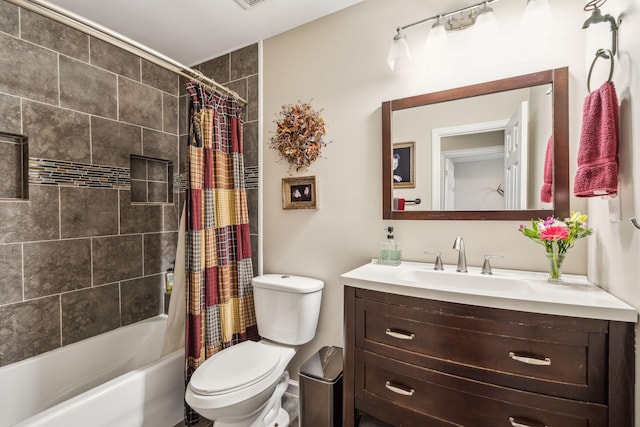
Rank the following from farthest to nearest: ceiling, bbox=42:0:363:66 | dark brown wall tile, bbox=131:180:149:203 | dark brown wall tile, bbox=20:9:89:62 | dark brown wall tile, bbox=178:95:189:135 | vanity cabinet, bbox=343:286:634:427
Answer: dark brown wall tile, bbox=178:95:189:135 → dark brown wall tile, bbox=131:180:149:203 → ceiling, bbox=42:0:363:66 → dark brown wall tile, bbox=20:9:89:62 → vanity cabinet, bbox=343:286:634:427

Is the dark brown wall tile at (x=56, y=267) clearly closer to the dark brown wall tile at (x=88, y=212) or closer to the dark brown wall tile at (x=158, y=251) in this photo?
the dark brown wall tile at (x=88, y=212)

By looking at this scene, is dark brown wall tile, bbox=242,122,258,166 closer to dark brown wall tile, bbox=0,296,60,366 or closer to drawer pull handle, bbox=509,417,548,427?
dark brown wall tile, bbox=0,296,60,366

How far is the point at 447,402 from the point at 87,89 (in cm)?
262

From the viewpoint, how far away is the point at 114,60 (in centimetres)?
202

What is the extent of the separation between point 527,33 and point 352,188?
1100 mm

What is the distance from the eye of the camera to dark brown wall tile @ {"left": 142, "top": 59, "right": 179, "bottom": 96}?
2238mm

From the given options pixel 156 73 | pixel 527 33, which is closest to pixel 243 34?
pixel 156 73

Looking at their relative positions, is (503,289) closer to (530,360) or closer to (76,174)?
(530,360)

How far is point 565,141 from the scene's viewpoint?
1253mm

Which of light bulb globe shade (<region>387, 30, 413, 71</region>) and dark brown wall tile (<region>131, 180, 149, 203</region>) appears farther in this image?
dark brown wall tile (<region>131, 180, 149, 203</region>)

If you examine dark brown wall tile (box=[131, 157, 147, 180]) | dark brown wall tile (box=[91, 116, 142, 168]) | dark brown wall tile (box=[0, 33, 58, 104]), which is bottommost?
dark brown wall tile (box=[131, 157, 147, 180])

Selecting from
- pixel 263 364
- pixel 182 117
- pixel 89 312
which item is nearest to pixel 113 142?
pixel 182 117

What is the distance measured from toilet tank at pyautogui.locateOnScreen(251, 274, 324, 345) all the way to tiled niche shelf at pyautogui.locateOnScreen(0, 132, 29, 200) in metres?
1.41

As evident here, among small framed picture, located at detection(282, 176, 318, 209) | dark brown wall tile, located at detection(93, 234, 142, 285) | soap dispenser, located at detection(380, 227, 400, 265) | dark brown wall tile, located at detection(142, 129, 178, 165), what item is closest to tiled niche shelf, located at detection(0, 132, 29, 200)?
dark brown wall tile, located at detection(93, 234, 142, 285)
